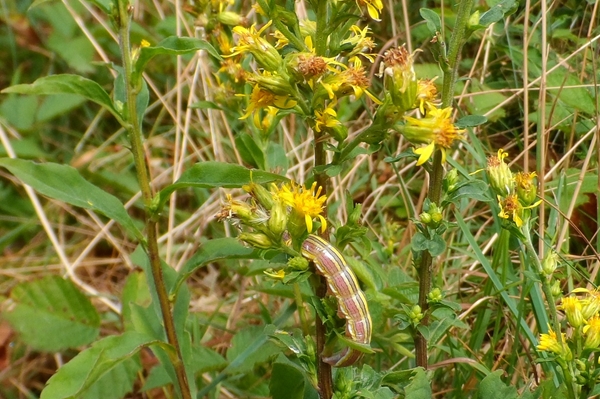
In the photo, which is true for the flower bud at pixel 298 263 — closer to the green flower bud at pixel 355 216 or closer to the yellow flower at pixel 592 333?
the green flower bud at pixel 355 216

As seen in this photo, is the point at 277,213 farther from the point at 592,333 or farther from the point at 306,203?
the point at 592,333

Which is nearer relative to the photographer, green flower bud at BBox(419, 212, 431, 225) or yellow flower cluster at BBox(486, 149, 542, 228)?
green flower bud at BBox(419, 212, 431, 225)

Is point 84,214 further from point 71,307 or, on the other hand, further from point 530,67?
point 530,67

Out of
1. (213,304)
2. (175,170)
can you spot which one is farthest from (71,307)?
(175,170)

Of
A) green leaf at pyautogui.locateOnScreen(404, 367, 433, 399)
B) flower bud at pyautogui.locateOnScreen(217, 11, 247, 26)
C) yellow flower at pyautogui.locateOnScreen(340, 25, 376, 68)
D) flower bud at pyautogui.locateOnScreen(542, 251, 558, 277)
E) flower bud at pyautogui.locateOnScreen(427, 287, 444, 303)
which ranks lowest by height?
green leaf at pyautogui.locateOnScreen(404, 367, 433, 399)

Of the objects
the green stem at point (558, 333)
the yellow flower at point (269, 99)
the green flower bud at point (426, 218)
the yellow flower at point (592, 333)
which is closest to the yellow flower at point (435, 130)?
the green flower bud at point (426, 218)

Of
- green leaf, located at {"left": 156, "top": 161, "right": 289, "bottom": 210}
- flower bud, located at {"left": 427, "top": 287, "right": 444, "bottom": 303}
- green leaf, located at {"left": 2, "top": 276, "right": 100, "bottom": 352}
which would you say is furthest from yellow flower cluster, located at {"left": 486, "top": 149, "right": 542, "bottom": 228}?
green leaf, located at {"left": 2, "top": 276, "right": 100, "bottom": 352}

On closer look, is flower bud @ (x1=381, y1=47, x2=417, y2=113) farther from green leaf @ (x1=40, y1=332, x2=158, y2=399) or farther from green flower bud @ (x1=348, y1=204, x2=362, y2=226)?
green leaf @ (x1=40, y1=332, x2=158, y2=399)
